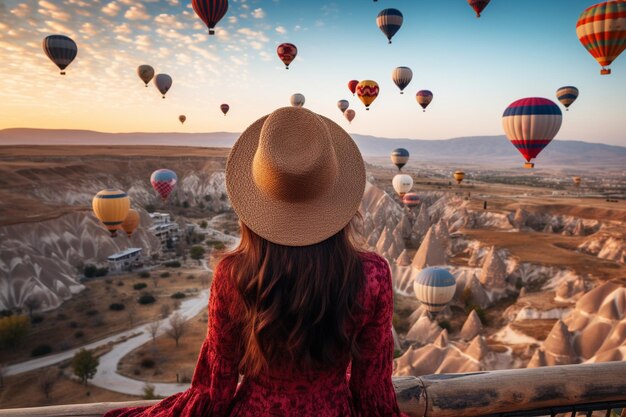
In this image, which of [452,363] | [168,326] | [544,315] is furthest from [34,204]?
[544,315]

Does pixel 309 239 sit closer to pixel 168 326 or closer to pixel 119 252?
pixel 168 326

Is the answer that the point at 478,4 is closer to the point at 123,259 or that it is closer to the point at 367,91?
the point at 367,91

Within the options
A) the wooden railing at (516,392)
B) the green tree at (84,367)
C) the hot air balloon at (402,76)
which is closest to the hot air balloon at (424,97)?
the hot air balloon at (402,76)

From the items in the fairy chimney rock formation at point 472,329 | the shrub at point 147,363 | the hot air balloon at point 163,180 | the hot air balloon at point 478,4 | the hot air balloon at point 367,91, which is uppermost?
the hot air balloon at point 478,4

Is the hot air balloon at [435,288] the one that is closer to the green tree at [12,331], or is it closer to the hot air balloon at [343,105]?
the green tree at [12,331]

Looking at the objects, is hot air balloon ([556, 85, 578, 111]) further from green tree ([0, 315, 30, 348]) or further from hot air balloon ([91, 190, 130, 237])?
green tree ([0, 315, 30, 348])

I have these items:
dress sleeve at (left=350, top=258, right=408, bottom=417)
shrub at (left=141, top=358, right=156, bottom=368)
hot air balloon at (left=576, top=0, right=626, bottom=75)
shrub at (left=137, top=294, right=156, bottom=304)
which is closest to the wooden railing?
dress sleeve at (left=350, top=258, right=408, bottom=417)

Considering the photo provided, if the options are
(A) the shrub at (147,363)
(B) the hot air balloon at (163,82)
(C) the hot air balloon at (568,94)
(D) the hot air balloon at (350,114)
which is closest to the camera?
(A) the shrub at (147,363)
